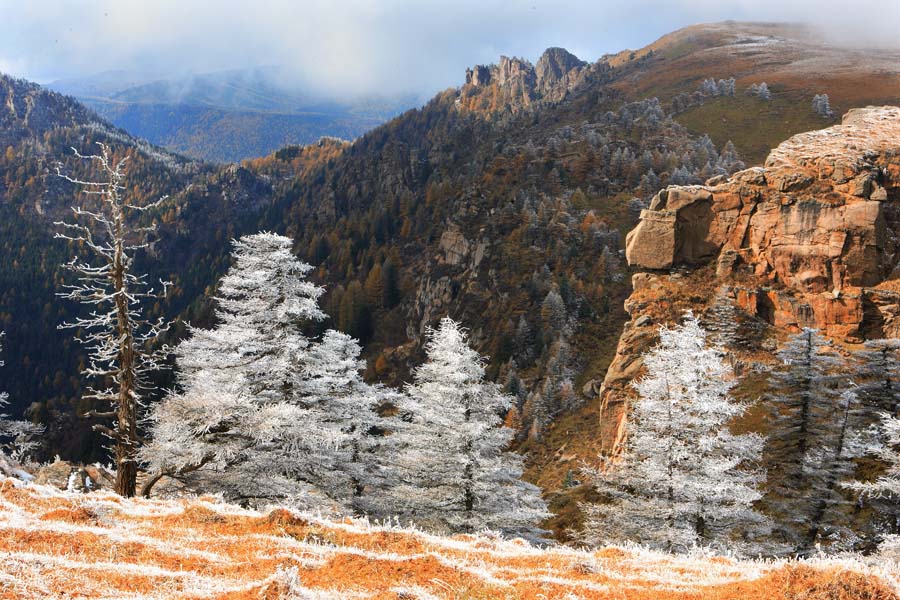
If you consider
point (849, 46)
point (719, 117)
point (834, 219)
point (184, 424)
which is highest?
point (849, 46)

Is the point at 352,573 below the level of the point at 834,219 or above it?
below

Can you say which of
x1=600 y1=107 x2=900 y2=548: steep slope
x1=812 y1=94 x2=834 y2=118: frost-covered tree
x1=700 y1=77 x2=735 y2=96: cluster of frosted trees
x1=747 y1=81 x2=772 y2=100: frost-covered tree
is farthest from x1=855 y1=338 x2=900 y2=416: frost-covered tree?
x1=700 y1=77 x2=735 y2=96: cluster of frosted trees

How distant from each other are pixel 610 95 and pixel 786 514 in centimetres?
12604

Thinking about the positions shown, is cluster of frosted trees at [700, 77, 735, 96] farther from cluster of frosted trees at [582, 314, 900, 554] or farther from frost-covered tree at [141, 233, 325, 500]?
frost-covered tree at [141, 233, 325, 500]

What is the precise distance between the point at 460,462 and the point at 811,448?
14.3 m

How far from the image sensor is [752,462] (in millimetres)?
24031

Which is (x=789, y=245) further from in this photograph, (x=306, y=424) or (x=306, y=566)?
(x=306, y=566)

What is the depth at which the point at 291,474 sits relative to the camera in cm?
1956

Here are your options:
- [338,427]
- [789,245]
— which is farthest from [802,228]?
[338,427]

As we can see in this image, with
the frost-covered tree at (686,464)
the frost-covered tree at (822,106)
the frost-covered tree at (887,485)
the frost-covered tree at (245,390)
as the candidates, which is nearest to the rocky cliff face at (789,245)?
the frost-covered tree at (686,464)

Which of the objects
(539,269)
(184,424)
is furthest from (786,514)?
(539,269)

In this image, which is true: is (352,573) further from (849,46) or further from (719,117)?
(849,46)

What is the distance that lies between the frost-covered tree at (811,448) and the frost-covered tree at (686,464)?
3.16 metres

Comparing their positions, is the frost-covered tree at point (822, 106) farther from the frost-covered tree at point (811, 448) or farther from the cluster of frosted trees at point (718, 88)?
the frost-covered tree at point (811, 448)
